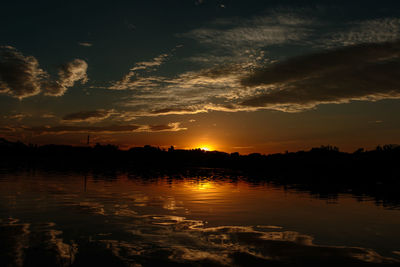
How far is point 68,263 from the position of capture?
1279 cm

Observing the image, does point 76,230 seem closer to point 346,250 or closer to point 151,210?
A: point 151,210

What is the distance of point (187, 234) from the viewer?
60.2 feet

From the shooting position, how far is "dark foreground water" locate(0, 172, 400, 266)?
14.1 metres

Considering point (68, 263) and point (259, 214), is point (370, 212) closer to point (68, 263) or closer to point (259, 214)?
point (259, 214)

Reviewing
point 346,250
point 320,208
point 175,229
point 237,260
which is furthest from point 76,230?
point 320,208

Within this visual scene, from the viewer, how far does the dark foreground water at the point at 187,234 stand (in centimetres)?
1408

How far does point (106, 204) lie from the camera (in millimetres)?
28484

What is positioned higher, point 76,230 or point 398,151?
point 398,151

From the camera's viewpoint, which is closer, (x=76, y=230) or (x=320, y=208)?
(x=76, y=230)

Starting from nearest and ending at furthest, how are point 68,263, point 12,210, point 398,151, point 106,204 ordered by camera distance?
point 68,263
point 12,210
point 106,204
point 398,151

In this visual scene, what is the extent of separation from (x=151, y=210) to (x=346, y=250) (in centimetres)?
1452

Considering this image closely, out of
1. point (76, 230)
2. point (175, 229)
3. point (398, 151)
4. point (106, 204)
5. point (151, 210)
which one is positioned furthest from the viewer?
point (398, 151)

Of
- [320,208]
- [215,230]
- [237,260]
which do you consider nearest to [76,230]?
[215,230]

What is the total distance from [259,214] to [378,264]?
40.8 feet
